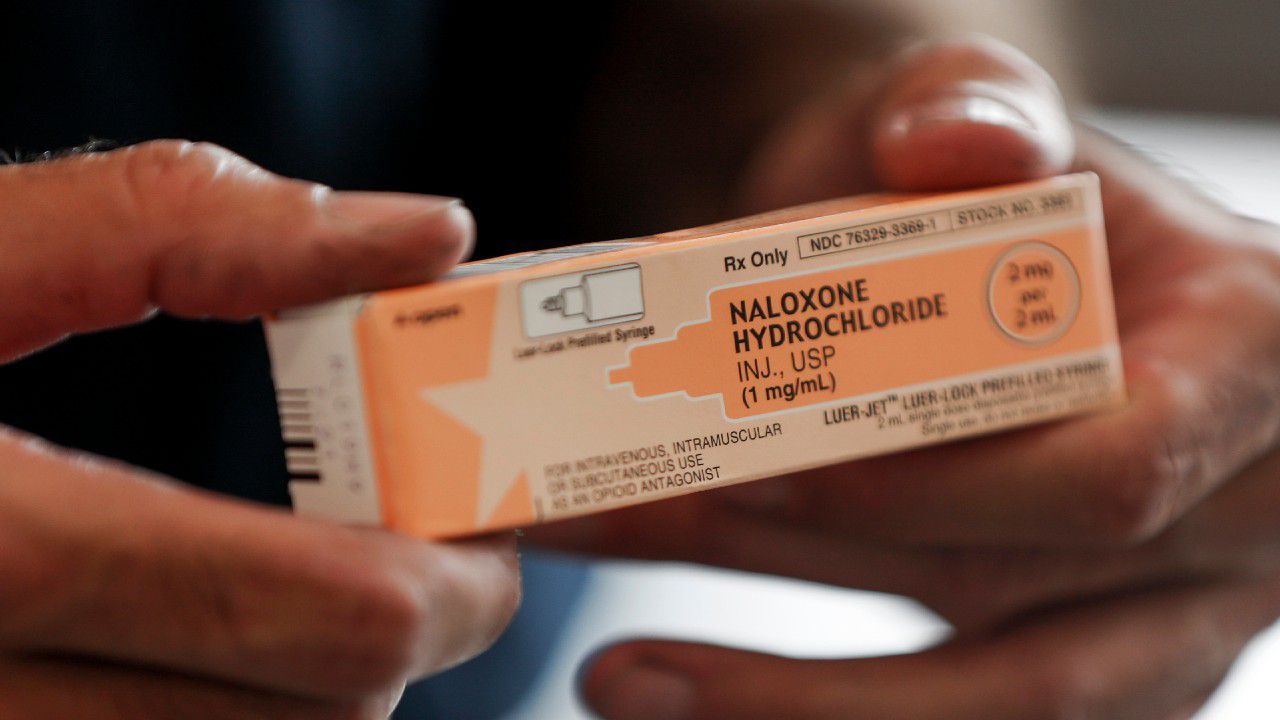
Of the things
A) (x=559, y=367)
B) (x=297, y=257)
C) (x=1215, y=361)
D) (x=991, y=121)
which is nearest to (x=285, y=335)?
(x=297, y=257)

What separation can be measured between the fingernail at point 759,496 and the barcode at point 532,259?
0.81ft

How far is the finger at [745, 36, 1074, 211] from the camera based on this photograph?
1.91 ft

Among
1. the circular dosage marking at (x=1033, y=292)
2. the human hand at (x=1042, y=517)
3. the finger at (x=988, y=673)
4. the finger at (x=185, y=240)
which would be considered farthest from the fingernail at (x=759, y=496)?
the finger at (x=185, y=240)

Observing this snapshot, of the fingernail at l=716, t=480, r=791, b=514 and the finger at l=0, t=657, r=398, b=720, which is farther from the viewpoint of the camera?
the fingernail at l=716, t=480, r=791, b=514

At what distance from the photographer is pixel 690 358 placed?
1.62ft

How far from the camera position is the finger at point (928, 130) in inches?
23.0

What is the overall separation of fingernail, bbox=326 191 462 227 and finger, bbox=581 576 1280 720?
1.42ft

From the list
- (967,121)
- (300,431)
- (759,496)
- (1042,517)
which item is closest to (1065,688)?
(1042,517)

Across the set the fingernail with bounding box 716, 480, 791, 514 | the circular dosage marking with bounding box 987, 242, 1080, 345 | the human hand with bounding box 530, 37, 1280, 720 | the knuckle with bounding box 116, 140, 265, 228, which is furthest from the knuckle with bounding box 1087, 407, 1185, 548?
the knuckle with bounding box 116, 140, 265, 228

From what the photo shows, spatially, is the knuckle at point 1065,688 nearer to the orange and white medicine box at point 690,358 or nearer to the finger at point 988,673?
the finger at point 988,673

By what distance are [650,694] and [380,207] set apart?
18.2 inches

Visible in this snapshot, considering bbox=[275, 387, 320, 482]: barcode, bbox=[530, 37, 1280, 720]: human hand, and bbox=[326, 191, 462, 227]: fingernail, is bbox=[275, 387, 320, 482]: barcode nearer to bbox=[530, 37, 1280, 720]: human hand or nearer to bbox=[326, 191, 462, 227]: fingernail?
bbox=[326, 191, 462, 227]: fingernail

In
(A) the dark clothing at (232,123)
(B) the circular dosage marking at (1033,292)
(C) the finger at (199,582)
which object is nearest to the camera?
(C) the finger at (199,582)

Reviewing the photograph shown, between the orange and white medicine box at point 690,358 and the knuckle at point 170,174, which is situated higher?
the knuckle at point 170,174
